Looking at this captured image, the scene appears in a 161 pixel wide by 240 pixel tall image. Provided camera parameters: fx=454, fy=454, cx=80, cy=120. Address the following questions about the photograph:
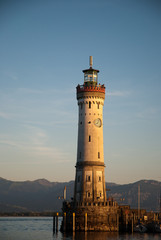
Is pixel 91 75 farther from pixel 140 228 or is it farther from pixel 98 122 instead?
pixel 140 228

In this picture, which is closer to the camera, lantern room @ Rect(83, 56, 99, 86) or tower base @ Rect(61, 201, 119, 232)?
tower base @ Rect(61, 201, 119, 232)

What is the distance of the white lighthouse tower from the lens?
108 m

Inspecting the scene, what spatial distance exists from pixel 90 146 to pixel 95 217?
17.4m

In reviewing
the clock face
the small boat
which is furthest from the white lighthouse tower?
the small boat

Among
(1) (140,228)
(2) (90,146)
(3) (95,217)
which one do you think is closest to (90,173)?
(2) (90,146)

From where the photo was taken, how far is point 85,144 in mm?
110312

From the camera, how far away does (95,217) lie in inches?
4023

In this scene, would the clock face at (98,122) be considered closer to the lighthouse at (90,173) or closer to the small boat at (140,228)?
the lighthouse at (90,173)

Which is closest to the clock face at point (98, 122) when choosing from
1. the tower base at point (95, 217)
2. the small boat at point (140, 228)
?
the tower base at point (95, 217)

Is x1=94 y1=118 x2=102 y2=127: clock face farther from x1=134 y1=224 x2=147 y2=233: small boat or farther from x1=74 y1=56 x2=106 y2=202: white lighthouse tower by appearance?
x1=134 y1=224 x2=147 y2=233: small boat

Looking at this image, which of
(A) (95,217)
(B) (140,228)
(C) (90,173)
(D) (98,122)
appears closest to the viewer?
(A) (95,217)

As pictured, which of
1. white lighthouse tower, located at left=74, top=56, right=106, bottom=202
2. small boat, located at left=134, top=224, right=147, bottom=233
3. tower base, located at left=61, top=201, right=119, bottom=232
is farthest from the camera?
white lighthouse tower, located at left=74, top=56, right=106, bottom=202

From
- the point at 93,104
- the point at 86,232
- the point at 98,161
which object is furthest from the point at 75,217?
the point at 93,104

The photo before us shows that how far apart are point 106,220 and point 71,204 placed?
10.4 meters
